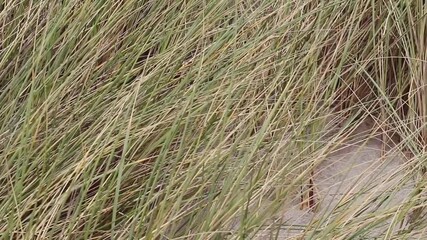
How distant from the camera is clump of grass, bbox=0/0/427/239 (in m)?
1.11

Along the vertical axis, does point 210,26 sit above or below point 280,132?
above

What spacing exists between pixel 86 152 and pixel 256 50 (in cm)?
42

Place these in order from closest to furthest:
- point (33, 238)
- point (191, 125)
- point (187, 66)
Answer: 1. point (33, 238)
2. point (191, 125)
3. point (187, 66)

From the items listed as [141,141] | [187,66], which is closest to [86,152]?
[141,141]

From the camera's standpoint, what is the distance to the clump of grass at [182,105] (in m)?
1.11

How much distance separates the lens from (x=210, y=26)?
1435 millimetres

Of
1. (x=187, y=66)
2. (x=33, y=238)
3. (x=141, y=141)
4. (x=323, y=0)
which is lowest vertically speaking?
(x=33, y=238)

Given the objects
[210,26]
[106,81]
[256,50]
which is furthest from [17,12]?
[256,50]

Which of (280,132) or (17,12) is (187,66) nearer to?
(280,132)

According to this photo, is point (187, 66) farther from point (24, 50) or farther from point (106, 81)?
point (24, 50)

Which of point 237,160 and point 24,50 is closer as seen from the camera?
point 237,160

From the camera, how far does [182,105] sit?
1257mm

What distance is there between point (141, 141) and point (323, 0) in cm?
50

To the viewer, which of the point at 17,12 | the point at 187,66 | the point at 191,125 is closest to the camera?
the point at 191,125
